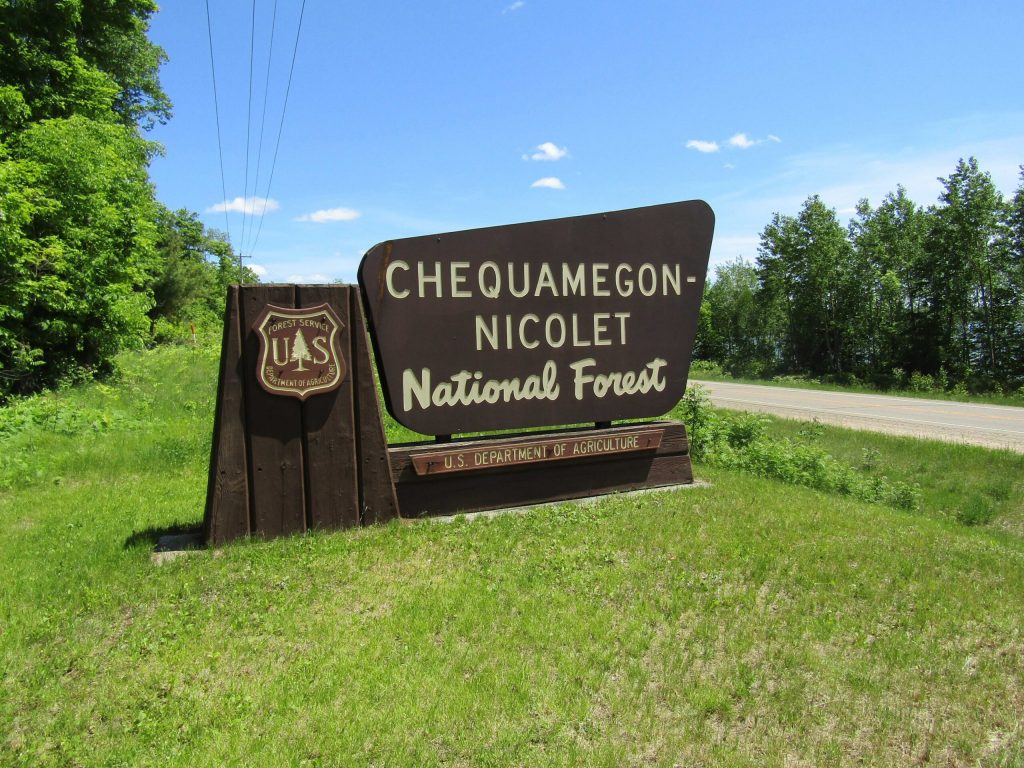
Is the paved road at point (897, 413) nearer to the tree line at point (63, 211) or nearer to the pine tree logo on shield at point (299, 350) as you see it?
the pine tree logo on shield at point (299, 350)

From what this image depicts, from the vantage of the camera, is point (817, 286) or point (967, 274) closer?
point (967, 274)

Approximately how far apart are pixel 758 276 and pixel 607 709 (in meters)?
45.5

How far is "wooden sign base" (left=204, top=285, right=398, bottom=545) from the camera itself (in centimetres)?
510

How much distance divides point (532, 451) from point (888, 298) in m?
37.8

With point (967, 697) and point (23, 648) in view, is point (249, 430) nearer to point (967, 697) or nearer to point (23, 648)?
point (23, 648)

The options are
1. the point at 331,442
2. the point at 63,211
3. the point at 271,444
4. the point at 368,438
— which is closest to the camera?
the point at 271,444

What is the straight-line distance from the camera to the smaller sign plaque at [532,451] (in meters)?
5.96

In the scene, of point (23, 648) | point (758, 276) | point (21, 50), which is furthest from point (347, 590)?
point (758, 276)

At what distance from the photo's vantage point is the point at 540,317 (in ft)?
21.3

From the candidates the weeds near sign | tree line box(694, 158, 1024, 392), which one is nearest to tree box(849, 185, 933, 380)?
tree line box(694, 158, 1024, 392)

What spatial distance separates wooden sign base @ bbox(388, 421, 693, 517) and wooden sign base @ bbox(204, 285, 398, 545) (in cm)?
36

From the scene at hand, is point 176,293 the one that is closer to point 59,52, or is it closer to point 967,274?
point 59,52

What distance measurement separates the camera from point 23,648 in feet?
12.1

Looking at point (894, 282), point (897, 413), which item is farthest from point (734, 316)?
point (897, 413)
